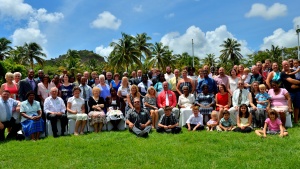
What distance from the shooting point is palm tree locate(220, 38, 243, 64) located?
64.4m

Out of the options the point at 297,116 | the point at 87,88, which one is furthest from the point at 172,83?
the point at 297,116

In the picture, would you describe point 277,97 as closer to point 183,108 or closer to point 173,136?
point 183,108

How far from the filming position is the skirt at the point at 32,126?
27.8 feet

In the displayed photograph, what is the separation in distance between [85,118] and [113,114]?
919 millimetres

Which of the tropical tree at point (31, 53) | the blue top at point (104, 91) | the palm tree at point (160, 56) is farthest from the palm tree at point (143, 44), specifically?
the blue top at point (104, 91)

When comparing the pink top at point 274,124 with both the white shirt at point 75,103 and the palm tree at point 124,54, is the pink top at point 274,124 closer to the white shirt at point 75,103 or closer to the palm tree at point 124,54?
the white shirt at point 75,103

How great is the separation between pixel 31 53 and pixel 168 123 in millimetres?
53969

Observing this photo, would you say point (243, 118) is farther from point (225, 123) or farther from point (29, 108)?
point (29, 108)

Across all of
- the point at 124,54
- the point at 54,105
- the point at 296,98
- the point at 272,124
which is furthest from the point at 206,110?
the point at 124,54

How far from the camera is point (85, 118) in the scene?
360 inches

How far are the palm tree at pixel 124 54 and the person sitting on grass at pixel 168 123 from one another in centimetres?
3524

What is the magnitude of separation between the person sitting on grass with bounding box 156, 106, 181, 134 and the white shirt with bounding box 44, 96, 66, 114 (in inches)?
123

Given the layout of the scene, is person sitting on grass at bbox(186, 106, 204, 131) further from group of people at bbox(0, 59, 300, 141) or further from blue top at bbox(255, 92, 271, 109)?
blue top at bbox(255, 92, 271, 109)

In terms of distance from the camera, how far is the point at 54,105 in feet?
29.8
